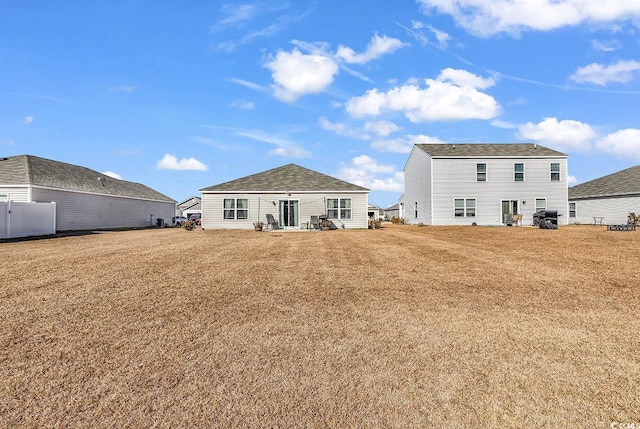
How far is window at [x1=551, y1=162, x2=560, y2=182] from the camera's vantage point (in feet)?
90.2

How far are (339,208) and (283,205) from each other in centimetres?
402

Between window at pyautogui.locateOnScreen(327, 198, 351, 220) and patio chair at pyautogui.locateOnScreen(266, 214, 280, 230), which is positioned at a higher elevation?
window at pyautogui.locateOnScreen(327, 198, 351, 220)

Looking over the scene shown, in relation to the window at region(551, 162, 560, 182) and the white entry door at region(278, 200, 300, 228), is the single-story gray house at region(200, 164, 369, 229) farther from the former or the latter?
the window at region(551, 162, 560, 182)

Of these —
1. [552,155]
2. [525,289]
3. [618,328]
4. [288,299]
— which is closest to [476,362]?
[618,328]

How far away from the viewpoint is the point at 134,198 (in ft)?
115

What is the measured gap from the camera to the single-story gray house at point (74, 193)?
23.2 meters

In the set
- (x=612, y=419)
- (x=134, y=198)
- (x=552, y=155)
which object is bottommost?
(x=612, y=419)

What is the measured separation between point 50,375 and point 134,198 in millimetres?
35467

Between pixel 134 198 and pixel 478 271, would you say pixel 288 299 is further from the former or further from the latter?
pixel 134 198

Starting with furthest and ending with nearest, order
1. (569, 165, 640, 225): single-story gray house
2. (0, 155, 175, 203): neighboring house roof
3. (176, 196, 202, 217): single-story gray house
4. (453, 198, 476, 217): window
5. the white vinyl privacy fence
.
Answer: (176, 196, 202, 217): single-story gray house, (569, 165, 640, 225): single-story gray house, (453, 198, 476, 217): window, (0, 155, 175, 203): neighboring house roof, the white vinyl privacy fence

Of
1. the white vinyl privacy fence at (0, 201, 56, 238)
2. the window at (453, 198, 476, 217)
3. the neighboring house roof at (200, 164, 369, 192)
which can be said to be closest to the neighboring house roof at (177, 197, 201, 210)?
the neighboring house roof at (200, 164, 369, 192)

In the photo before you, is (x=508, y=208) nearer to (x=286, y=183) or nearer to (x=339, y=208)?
(x=339, y=208)

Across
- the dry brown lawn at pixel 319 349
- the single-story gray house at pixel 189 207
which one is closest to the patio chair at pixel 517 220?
the dry brown lawn at pixel 319 349

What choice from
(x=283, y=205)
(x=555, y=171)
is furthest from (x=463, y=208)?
(x=283, y=205)
